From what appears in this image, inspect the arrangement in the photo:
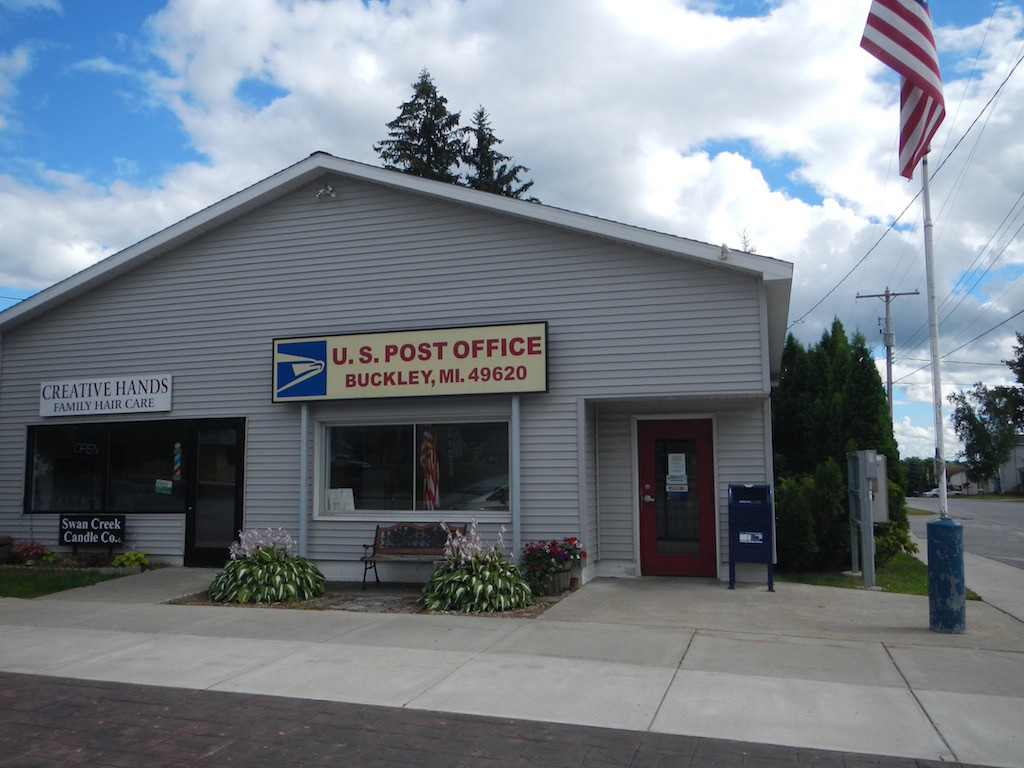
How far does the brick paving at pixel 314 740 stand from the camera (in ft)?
16.4

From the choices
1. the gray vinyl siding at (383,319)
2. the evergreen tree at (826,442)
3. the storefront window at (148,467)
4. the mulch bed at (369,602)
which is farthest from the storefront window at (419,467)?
the evergreen tree at (826,442)

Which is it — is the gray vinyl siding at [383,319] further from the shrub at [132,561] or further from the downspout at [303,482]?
the shrub at [132,561]

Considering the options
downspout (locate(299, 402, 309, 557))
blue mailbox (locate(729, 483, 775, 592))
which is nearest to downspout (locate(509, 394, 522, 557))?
blue mailbox (locate(729, 483, 775, 592))

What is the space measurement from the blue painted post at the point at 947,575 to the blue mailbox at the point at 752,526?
2.34 m

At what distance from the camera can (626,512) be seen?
11.8 meters

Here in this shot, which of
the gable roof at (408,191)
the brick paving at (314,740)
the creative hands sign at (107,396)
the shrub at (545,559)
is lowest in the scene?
the brick paving at (314,740)

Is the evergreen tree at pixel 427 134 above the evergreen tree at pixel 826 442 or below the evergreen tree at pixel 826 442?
above

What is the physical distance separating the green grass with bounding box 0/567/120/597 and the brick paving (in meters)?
5.69

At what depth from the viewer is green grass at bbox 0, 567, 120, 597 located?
37.3 feet

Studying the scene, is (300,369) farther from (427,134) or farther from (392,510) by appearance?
(427,134)

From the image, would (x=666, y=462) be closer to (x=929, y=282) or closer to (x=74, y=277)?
(x=929, y=282)

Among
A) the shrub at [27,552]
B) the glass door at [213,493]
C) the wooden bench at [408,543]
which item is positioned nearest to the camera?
the wooden bench at [408,543]

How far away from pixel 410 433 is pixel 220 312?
365cm

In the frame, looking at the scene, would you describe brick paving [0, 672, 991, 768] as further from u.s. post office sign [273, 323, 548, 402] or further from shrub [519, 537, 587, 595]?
u.s. post office sign [273, 323, 548, 402]
